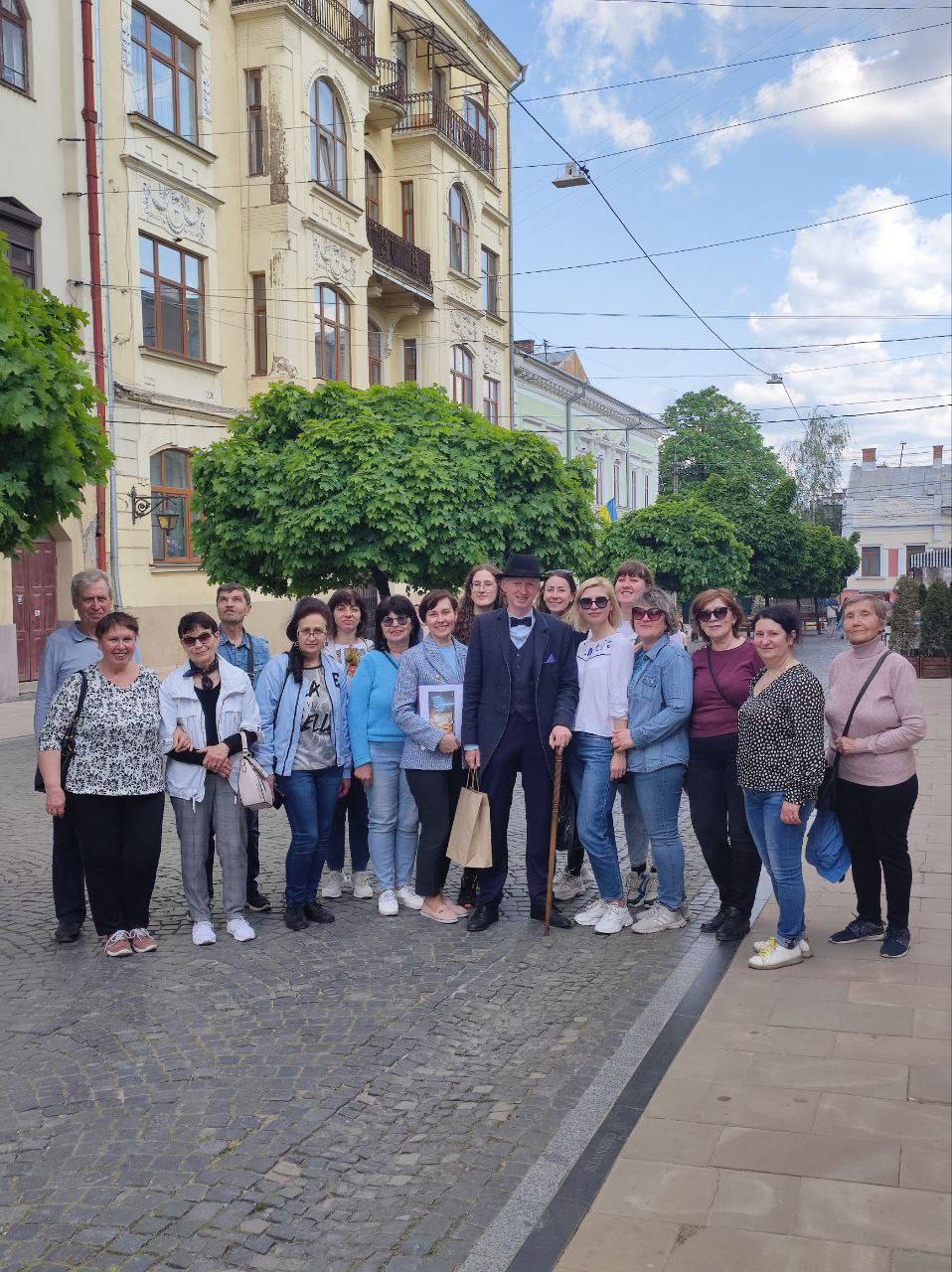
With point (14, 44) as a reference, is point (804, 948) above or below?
below

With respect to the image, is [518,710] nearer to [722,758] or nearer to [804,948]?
[722,758]

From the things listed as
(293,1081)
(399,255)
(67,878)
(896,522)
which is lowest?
(293,1081)

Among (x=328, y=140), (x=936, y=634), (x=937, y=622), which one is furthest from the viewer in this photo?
(x=328, y=140)

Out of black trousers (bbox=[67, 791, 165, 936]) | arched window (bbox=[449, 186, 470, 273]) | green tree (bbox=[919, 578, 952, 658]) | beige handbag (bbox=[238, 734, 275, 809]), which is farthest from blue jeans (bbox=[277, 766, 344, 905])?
arched window (bbox=[449, 186, 470, 273])

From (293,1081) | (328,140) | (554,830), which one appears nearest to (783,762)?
(554,830)

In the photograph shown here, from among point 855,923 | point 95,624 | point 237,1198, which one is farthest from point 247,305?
point 237,1198

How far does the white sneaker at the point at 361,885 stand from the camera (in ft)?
23.4

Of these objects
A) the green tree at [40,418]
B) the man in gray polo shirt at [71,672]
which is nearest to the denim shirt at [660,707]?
the man in gray polo shirt at [71,672]

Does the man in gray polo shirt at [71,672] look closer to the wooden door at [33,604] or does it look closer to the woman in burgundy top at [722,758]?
the woman in burgundy top at [722,758]

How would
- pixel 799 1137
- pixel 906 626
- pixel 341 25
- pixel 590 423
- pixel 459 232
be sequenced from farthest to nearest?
pixel 590 423 → pixel 459 232 → pixel 341 25 → pixel 906 626 → pixel 799 1137

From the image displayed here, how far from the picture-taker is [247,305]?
24.4 m

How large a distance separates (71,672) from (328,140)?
73.9ft

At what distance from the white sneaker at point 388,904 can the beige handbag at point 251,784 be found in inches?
36.7

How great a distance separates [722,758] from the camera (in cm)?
614
